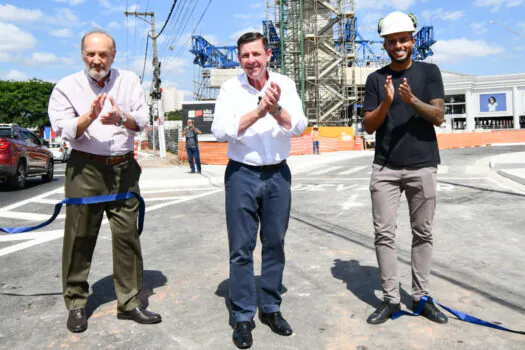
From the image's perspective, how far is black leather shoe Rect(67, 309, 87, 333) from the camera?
3430mm

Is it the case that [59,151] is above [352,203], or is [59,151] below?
above

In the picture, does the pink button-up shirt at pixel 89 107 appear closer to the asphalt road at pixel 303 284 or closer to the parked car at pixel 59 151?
the asphalt road at pixel 303 284

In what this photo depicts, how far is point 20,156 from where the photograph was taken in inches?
563

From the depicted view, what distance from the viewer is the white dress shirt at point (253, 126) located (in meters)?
3.29

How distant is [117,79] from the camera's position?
361 centimetres

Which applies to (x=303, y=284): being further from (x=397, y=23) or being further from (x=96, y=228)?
(x=397, y=23)

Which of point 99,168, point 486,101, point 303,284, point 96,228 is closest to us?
point 99,168

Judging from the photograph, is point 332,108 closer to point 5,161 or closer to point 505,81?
point 505,81

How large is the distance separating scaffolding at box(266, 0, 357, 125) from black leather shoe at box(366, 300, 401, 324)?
50870mm

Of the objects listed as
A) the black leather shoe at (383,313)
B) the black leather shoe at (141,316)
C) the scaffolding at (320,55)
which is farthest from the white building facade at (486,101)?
the black leather shoe at (141,316)

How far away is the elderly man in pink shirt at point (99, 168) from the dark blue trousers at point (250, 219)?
0.73 m

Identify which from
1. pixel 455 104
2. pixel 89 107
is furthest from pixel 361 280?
pixel 455 104

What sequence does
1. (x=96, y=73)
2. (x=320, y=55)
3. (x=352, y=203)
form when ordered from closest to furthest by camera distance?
(x=96, y=73)
(x=352, y=203)
(x=320, y=55)

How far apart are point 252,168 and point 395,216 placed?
115cm
